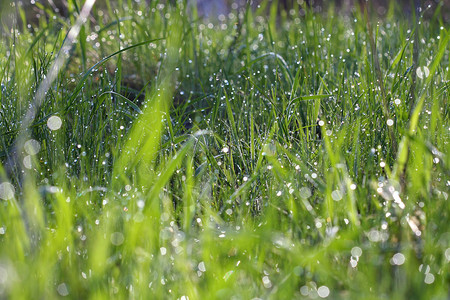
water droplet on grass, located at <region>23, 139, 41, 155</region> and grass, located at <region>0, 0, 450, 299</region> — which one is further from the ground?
water droplet on grass, located at <region>23, 139, 41, 155</region>

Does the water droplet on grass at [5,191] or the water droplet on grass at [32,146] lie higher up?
the water droplet on grass at [5,191]

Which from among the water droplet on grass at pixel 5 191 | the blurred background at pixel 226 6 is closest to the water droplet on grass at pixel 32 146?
the water droplet on grass at pixel 5 191

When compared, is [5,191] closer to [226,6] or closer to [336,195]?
[336,195]

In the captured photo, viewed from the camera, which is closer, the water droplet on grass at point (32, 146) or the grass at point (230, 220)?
the grass at point (230, 220)

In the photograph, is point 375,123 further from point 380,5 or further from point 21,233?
point 380,5

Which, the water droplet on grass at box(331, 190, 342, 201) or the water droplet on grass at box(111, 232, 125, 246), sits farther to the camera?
the water droplet on grass at box(331, 190, 342, 201)

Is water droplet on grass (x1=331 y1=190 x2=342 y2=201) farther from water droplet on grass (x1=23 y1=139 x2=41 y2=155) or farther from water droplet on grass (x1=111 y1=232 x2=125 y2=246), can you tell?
Result: water droplet on grass (x1=23 y1=139 x2=41 y2=155)

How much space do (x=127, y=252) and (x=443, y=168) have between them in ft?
2.39

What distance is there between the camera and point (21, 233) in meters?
0.94

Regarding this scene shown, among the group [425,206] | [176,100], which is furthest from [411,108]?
[176,100]

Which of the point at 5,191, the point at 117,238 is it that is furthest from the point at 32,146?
the point at 117,238

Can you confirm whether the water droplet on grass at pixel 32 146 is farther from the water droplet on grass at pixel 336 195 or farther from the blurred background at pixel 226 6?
the water droplet on grass at pixel 336 195

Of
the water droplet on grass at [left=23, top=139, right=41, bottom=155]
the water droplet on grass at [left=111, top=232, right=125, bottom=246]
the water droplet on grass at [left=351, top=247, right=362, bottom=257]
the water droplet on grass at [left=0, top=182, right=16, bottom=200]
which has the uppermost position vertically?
the water droplet on grass at [left=0, top=182, right=16, bottom=200]

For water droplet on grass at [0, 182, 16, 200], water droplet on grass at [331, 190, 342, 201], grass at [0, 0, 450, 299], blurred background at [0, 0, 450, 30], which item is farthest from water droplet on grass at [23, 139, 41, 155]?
water droplet on grass at [331, 190, 342, 201]
